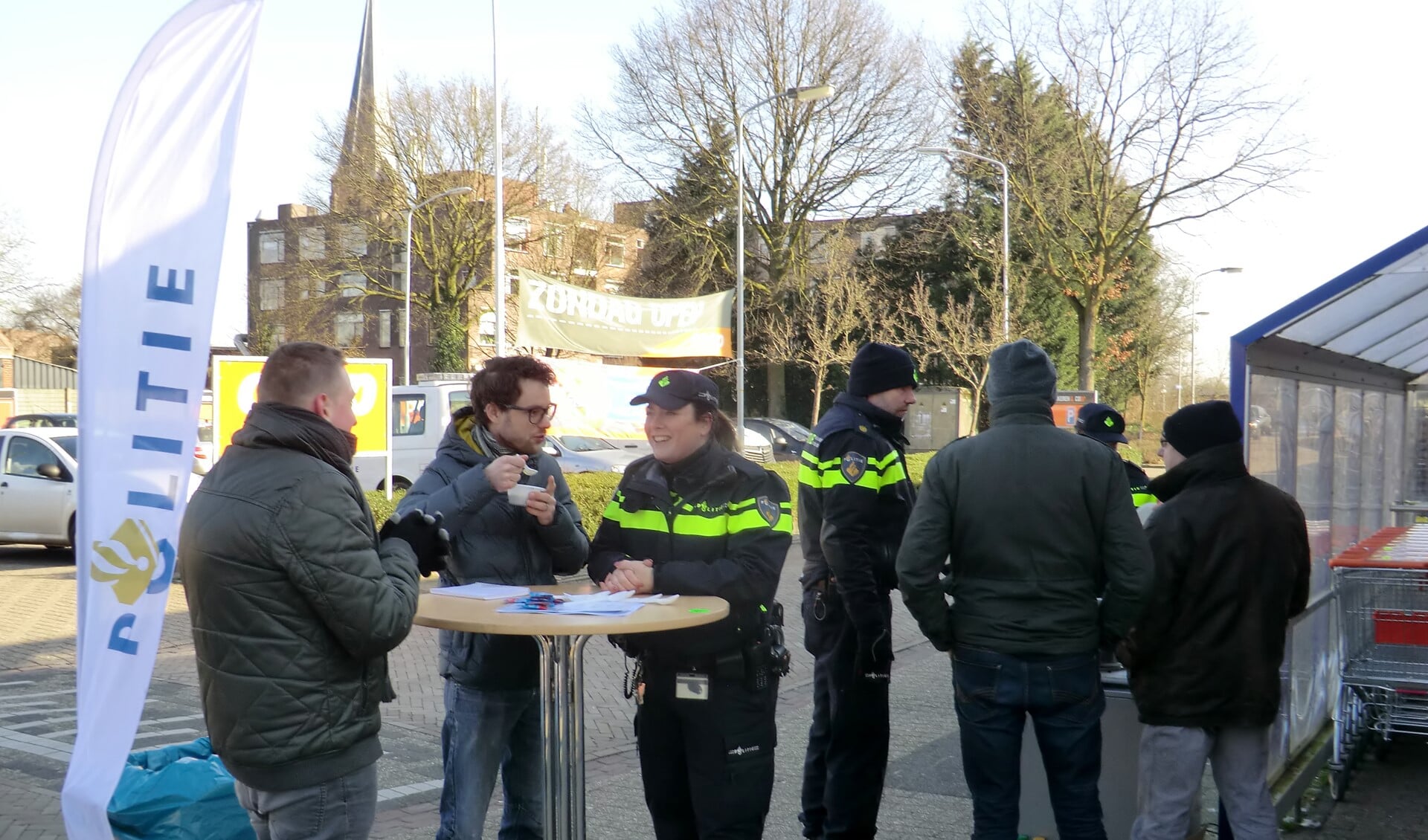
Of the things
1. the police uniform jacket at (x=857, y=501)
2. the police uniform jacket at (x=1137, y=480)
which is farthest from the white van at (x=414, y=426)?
the police uniform jacket at (x=857, y=501)

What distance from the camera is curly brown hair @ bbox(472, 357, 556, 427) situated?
400 cm

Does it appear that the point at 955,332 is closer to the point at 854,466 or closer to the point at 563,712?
the point at 854,466

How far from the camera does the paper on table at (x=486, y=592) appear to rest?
3730 millimetres

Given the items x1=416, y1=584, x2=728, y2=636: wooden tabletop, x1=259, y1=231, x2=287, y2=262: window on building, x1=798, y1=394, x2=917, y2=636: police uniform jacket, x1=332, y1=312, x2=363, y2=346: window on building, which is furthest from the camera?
x1=259, y1=231, x2=287, y2=262: window on building

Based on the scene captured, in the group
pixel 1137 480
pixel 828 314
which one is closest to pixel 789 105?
pixel 828 314

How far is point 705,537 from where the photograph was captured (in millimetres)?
3814

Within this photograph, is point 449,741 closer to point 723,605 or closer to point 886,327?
point 723,605

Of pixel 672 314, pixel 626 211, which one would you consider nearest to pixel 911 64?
pixel 626 211

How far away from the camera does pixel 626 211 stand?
39.5 metres

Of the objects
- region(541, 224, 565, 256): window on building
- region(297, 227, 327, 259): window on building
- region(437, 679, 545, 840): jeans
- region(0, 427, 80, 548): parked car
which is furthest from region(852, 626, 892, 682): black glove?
region(297, 227, 327, 259): window on building

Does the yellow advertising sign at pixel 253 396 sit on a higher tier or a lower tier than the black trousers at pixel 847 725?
higher

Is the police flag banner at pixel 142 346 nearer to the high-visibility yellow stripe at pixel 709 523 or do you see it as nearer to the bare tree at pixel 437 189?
the high-visibility yellow stripe at pixel 709 523

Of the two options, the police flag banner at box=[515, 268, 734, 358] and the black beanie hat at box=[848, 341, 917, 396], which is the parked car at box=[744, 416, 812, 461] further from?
the black beanie hat at box=[848, 341, 917, 396]

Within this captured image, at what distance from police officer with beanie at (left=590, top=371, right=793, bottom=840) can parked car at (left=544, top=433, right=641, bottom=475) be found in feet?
41.7
